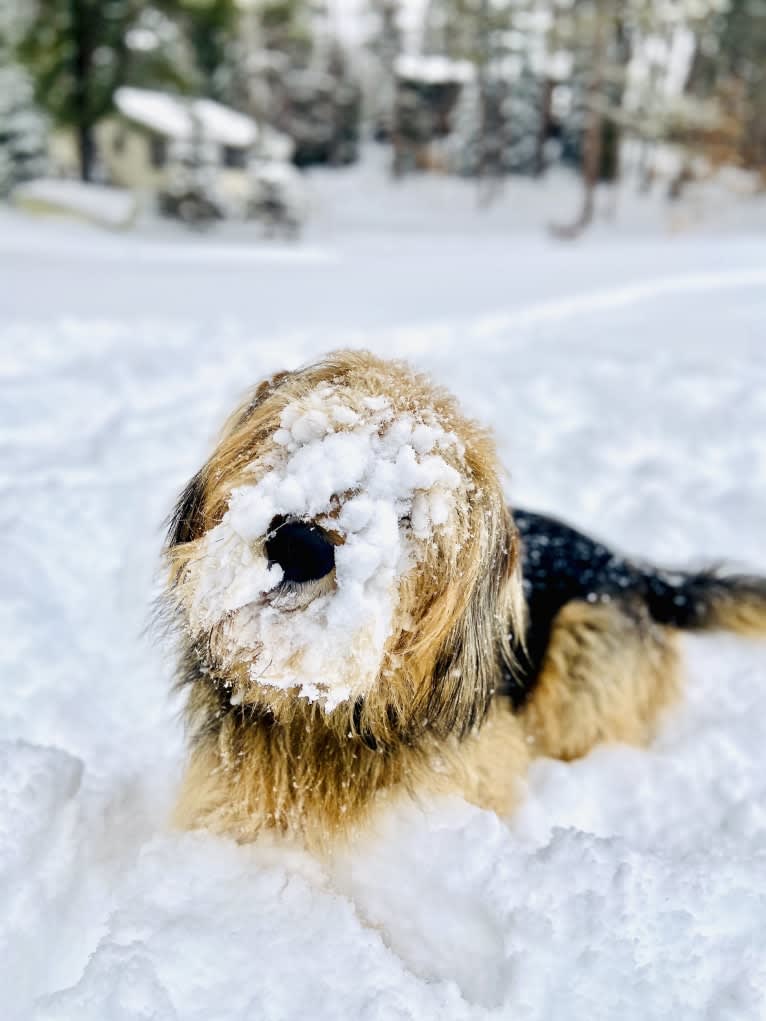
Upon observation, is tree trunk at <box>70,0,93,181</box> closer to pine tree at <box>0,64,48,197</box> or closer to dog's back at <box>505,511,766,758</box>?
pine tree at <box>0,64,48,197</box>

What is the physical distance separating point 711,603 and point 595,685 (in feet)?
2.11

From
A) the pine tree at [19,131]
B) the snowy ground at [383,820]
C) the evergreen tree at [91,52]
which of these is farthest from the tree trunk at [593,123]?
the snowy ground at [383,820]

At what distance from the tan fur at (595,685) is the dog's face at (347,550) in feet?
2.75

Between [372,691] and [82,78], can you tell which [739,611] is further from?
[82,78]

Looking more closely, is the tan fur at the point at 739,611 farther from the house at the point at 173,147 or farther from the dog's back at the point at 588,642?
the house at the point at 173,147

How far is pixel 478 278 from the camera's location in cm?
987

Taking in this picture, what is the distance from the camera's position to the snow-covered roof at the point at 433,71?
32312 millimetres

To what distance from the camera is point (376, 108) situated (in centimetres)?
3544

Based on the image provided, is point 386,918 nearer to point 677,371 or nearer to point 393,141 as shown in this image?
point 677,371

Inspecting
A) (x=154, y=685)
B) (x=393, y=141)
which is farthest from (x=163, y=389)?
(x=393, y=141)

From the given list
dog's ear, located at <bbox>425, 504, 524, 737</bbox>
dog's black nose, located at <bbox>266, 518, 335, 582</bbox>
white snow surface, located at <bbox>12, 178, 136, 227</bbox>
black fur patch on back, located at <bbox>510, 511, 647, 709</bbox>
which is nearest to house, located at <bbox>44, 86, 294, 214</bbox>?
white snow surface, located at <bbox>12, 178, 136, 227</bbox>

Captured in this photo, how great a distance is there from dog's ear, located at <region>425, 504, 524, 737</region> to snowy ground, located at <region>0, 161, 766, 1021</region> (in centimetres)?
28

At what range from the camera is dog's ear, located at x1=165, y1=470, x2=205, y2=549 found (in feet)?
5.49

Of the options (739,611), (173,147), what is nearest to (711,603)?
(739,611)
